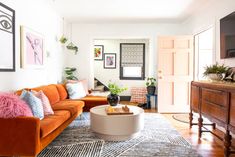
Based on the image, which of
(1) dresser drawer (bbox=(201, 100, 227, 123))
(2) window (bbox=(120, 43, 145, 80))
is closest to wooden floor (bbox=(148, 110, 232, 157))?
(1) dresser drawer (bbox=(201, 100, 227, 123))

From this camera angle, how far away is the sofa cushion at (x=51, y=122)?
90.8 inches

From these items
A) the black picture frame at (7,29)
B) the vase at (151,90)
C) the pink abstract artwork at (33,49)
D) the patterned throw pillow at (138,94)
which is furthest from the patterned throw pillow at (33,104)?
the patterned throw pillow at (138,94)

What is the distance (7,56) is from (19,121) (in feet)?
4.35

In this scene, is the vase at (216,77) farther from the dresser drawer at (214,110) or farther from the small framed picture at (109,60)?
the small framed picture at (109,60)

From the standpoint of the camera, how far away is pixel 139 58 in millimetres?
7602

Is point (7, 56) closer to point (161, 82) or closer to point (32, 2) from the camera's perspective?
point (32, 2)

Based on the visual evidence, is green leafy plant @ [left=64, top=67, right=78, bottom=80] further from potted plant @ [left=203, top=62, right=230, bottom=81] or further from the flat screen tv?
the flat screen tv

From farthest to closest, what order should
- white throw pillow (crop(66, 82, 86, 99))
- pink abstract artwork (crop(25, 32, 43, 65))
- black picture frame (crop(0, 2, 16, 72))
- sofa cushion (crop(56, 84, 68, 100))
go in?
1. white throw pillow (crop(66, 82, 86, 99))
2. sofa cushion (crop(56, 84, 68, 100))
3. pink abstract artwork (crop(25, 32, 43, 65))
4. black picture frame (crop(0, 2, 16, 72))

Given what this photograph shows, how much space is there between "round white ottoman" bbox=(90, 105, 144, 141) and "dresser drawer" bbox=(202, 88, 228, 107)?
3.30 ft

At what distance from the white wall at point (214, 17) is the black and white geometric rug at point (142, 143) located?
4.93ft

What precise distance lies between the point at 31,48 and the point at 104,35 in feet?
8.47

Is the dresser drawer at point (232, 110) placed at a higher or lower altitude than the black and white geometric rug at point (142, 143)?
higher

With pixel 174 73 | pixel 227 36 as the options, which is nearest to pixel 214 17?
pixel 227 36

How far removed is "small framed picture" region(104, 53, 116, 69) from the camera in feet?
25.1
